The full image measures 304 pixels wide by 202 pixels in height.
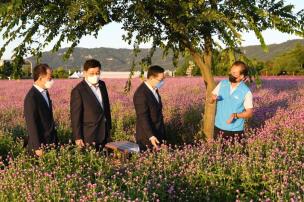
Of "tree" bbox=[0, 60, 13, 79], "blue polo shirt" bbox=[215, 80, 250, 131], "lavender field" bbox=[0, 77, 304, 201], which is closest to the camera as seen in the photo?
"lavender field" bbox=[0, 77, 304, 201]

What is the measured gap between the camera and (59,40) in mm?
6410

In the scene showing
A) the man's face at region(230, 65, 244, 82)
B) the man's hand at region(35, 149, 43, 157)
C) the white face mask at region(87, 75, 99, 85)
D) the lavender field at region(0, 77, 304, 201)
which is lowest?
the lavender field at region(0, 77, 304, 201)

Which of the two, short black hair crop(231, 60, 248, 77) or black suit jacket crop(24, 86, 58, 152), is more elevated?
short black hair crop(231, 60, 248, 77)

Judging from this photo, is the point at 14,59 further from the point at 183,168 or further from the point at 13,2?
the point at 183,168

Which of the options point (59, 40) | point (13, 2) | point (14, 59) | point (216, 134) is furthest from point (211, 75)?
point (13, 2)

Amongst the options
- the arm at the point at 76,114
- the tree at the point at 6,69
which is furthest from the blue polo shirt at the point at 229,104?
the tree at the point at 6,69

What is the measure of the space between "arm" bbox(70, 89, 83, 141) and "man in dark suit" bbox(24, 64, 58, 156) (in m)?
0.33

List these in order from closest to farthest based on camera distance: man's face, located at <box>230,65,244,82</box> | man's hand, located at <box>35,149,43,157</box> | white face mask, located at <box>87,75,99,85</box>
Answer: man's hand, located at <box>35,149,43,157</box> → white face mask, located at <box>87,75,99,85</box> → man's face, located at <box>230,65,244,82</box>

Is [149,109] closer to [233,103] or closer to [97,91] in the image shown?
[97,91]

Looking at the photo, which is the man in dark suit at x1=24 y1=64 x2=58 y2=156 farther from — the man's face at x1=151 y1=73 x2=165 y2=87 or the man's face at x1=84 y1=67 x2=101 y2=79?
the man's face at x1=151 y1=73 x2=165 y2=87

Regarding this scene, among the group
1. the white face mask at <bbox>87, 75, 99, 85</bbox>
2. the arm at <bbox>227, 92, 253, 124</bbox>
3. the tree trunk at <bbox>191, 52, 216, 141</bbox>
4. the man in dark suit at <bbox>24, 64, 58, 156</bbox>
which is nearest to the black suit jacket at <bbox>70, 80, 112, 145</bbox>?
the white face mask at <bbox>87, 75, 99, 85</bbox>

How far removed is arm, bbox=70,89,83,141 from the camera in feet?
21.0

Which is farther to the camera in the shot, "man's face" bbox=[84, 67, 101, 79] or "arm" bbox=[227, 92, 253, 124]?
"arm" bbox=[227, 92, 253, 124]

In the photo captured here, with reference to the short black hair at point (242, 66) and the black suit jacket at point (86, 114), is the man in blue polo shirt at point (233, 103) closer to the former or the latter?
the short black hair at point (242, 66)
